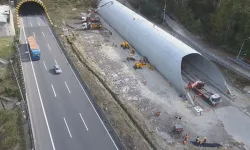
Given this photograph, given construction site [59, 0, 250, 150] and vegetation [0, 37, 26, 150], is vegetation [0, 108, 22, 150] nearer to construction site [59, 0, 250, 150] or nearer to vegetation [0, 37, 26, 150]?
vegetation [0, 37, 26, 150]

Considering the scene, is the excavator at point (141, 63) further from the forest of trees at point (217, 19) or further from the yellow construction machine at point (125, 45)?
the forest of trees at point (217, 19)

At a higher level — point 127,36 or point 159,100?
point 127,36

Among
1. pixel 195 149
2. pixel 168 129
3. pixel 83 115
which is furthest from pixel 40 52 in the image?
pixel 195 149

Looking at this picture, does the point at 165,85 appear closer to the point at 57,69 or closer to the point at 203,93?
the point at 203,93

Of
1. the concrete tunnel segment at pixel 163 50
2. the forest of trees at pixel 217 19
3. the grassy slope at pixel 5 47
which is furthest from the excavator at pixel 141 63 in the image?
the grassy slope at pixel 5 47

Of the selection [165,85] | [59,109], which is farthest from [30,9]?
[165,85]

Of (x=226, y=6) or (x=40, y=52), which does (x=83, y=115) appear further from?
(x=226, y=6)
